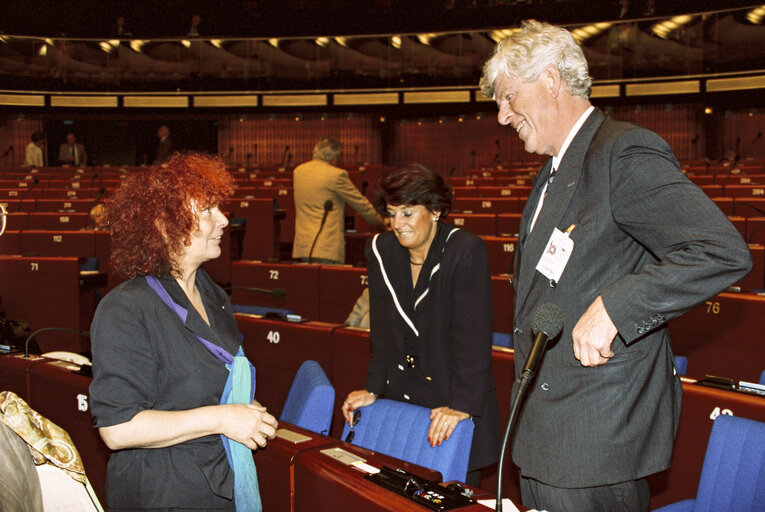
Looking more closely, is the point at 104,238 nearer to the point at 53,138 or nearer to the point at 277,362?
the point at 277,362

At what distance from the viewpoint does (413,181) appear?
8.42ft

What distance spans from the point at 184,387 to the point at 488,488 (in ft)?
6.16

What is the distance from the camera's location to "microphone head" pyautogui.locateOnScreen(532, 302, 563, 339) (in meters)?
1.26

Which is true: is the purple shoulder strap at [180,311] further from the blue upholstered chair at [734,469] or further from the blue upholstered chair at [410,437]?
the blue upholstered chair at [734,469]

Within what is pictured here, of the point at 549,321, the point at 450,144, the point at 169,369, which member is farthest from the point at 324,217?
the point at 450,144

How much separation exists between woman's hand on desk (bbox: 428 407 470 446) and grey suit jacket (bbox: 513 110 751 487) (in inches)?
20.4

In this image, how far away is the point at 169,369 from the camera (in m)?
1.73

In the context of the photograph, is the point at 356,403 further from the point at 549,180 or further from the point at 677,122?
the point at 677,122

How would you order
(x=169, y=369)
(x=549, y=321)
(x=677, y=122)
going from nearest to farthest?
1. (x=549, y=321)
2. (x=169, y=369)
3. (x=677, y=122)

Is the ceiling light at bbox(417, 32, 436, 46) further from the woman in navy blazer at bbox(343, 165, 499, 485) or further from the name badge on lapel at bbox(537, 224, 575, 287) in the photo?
the name badge on lapel at bbox(537, 224, 575, 287)

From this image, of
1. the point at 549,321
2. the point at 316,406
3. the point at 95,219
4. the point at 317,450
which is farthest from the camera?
the point at 95,219

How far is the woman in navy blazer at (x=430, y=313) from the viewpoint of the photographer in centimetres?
236

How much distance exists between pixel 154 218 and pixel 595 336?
1.12 metres

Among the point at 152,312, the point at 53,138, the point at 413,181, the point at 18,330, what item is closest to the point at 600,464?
the point at 152,312
